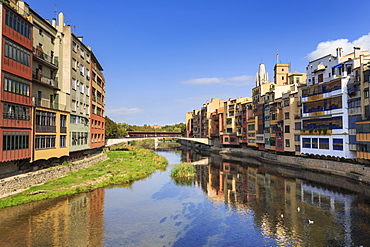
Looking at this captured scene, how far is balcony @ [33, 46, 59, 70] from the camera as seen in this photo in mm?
38234

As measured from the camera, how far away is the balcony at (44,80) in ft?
127

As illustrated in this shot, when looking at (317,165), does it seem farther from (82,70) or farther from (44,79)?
(44,79)

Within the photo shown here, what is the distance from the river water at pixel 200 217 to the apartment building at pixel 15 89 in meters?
7.14

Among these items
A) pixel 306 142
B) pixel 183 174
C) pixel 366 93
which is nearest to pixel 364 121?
pixel 366 93

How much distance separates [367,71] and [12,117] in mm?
49910

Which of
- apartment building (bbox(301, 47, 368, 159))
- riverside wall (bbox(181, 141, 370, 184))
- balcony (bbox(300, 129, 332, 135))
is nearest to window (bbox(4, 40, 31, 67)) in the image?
riverside wall (bbox(181, 141, 370, 184))

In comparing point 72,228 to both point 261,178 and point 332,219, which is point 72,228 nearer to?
point 332,219

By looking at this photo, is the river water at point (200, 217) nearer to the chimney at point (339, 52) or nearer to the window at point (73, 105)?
the window at point (73, 105)

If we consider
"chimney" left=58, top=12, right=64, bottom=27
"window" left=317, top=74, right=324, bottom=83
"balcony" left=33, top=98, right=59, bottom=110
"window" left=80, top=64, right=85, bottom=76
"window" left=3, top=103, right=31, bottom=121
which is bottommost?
"window" left=3, top=103, right=31, bottom=121

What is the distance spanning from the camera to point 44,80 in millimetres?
41625

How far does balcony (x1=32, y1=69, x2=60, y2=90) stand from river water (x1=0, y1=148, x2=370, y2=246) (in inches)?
686

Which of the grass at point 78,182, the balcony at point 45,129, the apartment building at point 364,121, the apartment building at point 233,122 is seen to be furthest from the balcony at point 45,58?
the apartment building at point 233,122

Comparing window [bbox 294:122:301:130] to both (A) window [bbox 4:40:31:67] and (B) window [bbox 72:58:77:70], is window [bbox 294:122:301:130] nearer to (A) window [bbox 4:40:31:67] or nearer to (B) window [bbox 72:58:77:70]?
(B) window [bbox 72:58:77:70]

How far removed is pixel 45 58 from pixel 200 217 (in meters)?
33.3
